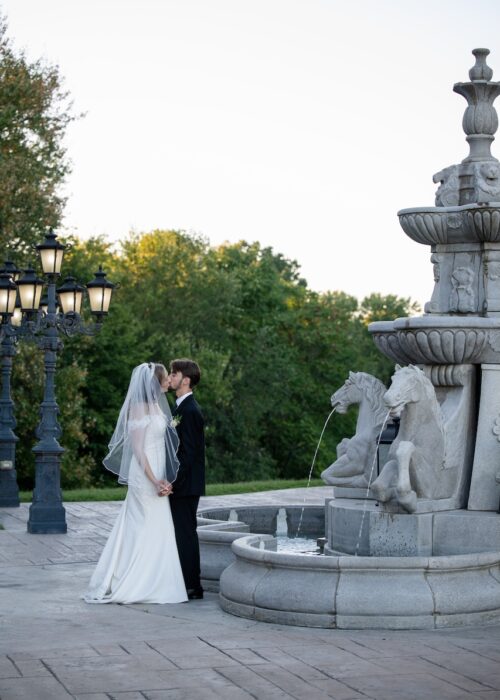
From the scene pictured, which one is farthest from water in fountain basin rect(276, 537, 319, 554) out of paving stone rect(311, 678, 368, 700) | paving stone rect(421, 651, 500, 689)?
paving stone rect(311, 678, 368, 700)

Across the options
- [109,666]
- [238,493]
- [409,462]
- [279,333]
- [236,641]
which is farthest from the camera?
[279,333]

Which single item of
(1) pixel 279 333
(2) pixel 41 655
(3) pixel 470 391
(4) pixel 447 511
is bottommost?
(2) pixel 41 655

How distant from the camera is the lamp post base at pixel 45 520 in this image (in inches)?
684

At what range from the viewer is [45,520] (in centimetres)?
1742

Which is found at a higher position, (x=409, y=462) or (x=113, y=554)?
(x=409, y=462)

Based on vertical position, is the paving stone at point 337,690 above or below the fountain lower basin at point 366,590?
below

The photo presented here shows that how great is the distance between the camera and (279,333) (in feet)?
175

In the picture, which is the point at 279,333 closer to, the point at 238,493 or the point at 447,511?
the point at 238,493

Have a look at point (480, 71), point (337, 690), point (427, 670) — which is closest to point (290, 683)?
point (337, 690)

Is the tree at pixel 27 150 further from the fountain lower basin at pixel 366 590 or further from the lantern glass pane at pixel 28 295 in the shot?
the fountain lower basin at pixel 366 590

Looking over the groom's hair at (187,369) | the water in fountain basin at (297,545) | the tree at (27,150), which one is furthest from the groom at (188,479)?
the tree at (27,150)

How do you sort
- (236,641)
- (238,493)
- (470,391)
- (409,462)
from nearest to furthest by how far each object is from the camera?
(236,641) → (409,462) → (470,391) → (238,493)

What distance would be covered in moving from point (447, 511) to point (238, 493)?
A: 47.4ft

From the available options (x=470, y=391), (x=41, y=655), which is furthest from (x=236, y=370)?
(x=41, y=655)
